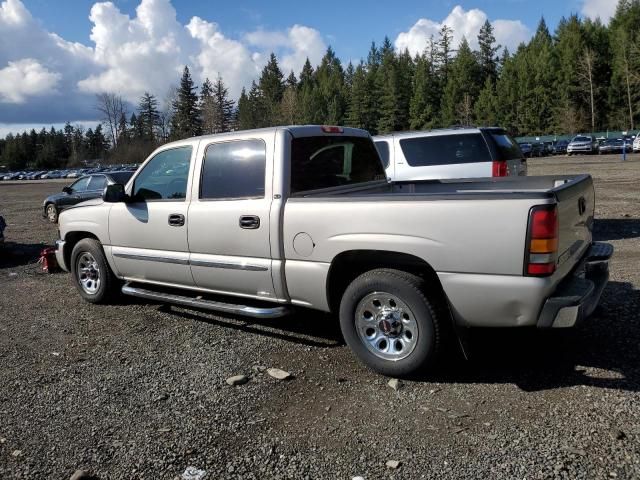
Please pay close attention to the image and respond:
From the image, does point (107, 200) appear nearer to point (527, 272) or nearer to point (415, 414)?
point (415, 414)

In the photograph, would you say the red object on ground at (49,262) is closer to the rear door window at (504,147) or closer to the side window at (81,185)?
the rear door window at (504,147)

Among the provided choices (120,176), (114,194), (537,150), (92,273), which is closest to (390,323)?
(114,194)

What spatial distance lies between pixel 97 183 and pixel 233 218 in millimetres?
12868

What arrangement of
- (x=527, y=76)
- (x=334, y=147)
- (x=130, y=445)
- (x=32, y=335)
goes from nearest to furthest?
(x=130, y=445)
(x=334, y=147)
(x=32, y=335)
(x=527, y=76)

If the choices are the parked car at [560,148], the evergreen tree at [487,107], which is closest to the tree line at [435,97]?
the evergreen tree at [487,107]

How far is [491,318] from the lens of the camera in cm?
371

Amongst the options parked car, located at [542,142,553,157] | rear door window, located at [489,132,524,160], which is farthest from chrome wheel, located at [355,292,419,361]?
parked car, located at [542,142,553,157]

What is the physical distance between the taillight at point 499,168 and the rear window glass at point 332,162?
13.9 ft

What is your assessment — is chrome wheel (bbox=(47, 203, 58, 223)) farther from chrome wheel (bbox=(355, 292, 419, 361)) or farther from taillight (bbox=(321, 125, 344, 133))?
chrome wheel (bbox=(355, 292, 419, 361))

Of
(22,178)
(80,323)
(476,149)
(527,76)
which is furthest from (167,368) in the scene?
(22,178)

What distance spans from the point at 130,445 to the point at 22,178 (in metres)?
91.0

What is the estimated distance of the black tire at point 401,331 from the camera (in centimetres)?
394

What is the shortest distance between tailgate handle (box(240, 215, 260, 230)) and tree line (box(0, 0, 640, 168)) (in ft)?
251

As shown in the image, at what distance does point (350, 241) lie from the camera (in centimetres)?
415
